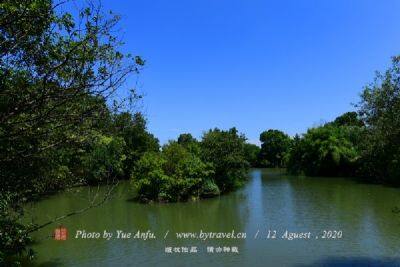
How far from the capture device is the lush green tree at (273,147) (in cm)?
8344

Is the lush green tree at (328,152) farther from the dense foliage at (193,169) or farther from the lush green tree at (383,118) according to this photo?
the lush green tree at (383,118)

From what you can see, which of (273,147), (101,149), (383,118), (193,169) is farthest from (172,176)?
(273,147)

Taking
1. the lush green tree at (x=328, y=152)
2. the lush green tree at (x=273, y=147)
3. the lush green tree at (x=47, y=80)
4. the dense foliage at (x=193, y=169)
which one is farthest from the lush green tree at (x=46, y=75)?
the lush green tree at (x=273, y=147)

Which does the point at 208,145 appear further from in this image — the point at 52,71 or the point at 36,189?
the point at 52,71

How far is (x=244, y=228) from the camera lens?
19.3 meters

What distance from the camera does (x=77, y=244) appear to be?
17.5 m

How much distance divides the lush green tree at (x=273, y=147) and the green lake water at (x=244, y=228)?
172 feet

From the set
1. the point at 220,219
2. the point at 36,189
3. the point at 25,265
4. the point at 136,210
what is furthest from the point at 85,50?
the point at 136,210

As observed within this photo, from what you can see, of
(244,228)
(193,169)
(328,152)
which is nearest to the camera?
(244,228)

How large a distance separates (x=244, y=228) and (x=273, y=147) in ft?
217

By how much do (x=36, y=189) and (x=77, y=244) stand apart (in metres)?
9.52

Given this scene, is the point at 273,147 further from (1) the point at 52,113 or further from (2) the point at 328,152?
(1) the point at 52,113

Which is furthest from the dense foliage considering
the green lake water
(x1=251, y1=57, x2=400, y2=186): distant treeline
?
(x1=251, y1=57, x2=400, y2=186): distant treeline

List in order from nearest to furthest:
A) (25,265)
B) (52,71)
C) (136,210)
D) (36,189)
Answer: (52,71), (36,189), (25,265), (136,210)
